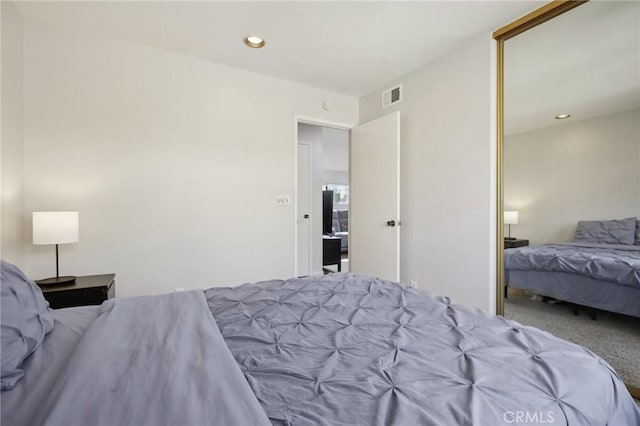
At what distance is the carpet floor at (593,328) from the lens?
1.86m

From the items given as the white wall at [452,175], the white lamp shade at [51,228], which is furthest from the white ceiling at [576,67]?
the white lamp shade at [51,228]

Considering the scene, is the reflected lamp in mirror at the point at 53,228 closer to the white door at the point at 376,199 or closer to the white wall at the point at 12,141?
the white wall at the point at 12,141

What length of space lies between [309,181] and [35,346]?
4108mm

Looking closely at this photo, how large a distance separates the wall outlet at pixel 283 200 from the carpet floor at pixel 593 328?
227cm

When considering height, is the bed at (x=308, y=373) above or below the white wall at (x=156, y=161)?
below

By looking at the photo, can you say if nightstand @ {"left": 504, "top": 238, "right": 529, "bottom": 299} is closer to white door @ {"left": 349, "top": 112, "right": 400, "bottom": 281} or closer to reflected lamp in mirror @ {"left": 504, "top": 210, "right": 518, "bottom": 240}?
reflected lamp in mirror @ {"left": 504, "top": 210, "right": 518, "bottom": 240}

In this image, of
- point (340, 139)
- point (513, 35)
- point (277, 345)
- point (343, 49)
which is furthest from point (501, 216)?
point (340, 139)

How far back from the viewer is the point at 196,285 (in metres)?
2.93

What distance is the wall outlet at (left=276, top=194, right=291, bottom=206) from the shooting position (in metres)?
3.38

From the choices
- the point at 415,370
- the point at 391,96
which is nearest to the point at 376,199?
the point at 391,96

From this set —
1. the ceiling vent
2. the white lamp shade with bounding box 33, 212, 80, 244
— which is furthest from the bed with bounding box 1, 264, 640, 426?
the ceiling vent

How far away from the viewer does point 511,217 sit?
7.97ft

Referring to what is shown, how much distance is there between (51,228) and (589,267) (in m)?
3.69

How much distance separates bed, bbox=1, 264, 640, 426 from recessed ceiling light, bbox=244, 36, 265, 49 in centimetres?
230
